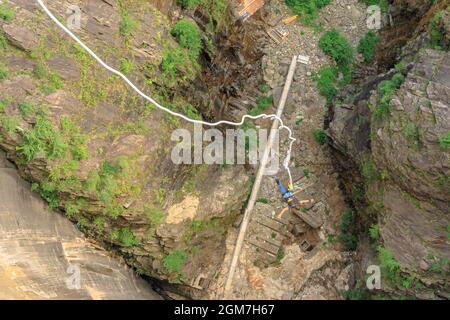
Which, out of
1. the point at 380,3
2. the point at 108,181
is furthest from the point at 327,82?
the point at 108,181

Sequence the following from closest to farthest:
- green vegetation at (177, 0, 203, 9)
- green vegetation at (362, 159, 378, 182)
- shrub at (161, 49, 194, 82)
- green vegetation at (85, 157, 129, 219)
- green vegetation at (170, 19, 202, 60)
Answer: green vegetation at (85, 157, 129, 219), shrub at (161, 49, 194, 82), green vegetation at (362, 159, 378, 182), green vegetation at (170, 19, 202, 60), green vegetation at (177, 0, 203, 9)

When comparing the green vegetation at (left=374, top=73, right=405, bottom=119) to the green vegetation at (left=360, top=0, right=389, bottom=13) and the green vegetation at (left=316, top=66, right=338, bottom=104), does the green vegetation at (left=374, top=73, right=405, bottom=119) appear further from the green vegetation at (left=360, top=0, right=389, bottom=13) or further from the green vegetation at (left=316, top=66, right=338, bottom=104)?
the green vegetation at (left=360, top=0, right=389, bottom=13)

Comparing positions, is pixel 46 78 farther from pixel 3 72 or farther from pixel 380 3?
pixel 380 3

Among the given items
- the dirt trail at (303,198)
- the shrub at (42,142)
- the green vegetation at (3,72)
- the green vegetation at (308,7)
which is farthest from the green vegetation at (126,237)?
the green vegetation at (308,7)

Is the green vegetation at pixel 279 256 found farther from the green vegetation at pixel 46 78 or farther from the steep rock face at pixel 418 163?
Result: the green vegetation at pixel 46 78

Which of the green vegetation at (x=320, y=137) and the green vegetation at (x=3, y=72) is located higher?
the green vegetation at (x=3, y=72)

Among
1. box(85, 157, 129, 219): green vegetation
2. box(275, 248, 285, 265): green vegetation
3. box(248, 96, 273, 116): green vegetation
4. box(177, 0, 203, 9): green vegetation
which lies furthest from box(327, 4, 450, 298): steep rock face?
box(85, 157, 129, 219): green vegetation
